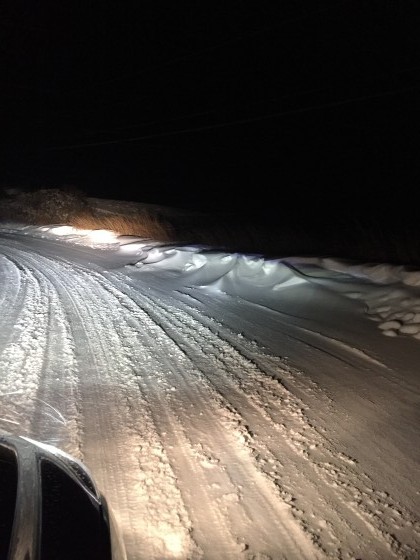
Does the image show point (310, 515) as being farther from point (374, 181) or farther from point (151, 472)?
Result: point (374, 181)

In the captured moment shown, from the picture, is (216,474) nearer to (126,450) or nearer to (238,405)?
(126,450)

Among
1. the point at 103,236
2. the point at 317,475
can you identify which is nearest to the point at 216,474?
the point at 317,475

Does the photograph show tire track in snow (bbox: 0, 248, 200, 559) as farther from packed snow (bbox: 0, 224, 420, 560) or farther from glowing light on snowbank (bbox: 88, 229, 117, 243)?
glowing light on snowbank (bbox: 88, 229, 117, 243)

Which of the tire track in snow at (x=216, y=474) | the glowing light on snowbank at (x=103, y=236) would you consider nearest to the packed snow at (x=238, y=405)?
the tire track in snow at (x=216, y=474)

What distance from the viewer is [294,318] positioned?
315 inches

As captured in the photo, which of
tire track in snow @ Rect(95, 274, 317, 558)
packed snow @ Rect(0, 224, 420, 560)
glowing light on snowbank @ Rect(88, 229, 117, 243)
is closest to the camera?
tire track in snow @ Rect(95, 274, 317, 558)

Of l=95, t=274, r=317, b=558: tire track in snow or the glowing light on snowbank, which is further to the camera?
the glowing light on snowbank

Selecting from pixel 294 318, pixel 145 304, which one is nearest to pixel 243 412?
pixel 294 318

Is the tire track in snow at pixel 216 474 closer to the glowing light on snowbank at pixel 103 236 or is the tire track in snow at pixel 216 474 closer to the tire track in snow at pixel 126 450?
the tire track in snow at pixel 126 450

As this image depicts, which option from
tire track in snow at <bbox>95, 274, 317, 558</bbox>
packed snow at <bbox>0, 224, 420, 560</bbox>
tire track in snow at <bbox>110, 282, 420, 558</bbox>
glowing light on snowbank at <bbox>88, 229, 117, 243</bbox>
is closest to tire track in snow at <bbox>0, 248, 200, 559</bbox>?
packed snow at <bbox>0, 224, 420, 560</bbox>

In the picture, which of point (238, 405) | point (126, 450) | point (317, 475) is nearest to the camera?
point (317, 475)

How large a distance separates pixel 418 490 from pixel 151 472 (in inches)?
75.9

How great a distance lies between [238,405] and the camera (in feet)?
16.0

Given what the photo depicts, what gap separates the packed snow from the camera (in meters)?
3.16
